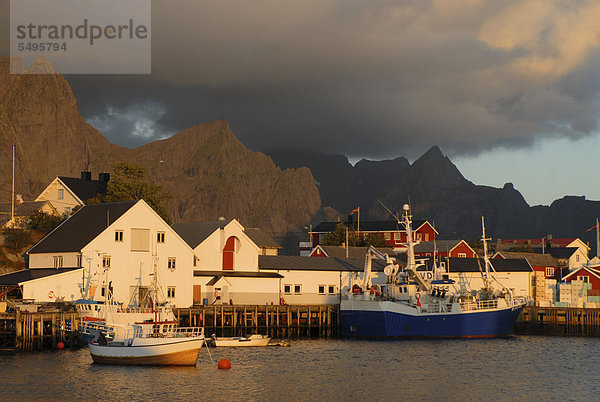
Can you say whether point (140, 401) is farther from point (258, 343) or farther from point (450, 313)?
point (450, 313)

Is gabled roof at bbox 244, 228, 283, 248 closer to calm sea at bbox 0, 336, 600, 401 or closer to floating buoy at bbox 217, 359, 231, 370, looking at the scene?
calm sea at bbox 0, 336, 600, 401

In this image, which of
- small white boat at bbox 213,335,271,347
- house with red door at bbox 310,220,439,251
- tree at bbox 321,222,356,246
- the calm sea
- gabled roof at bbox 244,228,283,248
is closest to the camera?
the calm sea

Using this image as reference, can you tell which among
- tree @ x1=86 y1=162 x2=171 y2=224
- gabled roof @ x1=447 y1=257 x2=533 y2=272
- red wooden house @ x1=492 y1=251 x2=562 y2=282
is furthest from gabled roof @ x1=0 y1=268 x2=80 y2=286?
red wooden house @ x1=492 y1=251 x2=562 y2=282

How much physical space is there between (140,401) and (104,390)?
135 inches

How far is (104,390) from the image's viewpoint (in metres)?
39.7

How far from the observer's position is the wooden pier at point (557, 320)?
84.1m

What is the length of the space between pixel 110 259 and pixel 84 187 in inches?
1672

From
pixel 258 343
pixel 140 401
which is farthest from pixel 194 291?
pixel 140 401

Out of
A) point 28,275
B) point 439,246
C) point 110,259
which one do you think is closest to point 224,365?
point 110,259

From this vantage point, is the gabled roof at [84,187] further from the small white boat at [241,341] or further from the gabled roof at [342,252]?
the small white boat at [241,341]

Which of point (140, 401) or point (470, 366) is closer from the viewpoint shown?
point (140, 401)

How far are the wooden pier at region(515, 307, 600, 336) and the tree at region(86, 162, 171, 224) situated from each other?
4446cm

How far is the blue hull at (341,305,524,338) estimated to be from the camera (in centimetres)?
6881

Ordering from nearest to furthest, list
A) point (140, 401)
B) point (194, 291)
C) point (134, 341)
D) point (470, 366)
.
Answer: point (140, 401)
point (134, 341)
point (470, 366)
point (194, 291)
